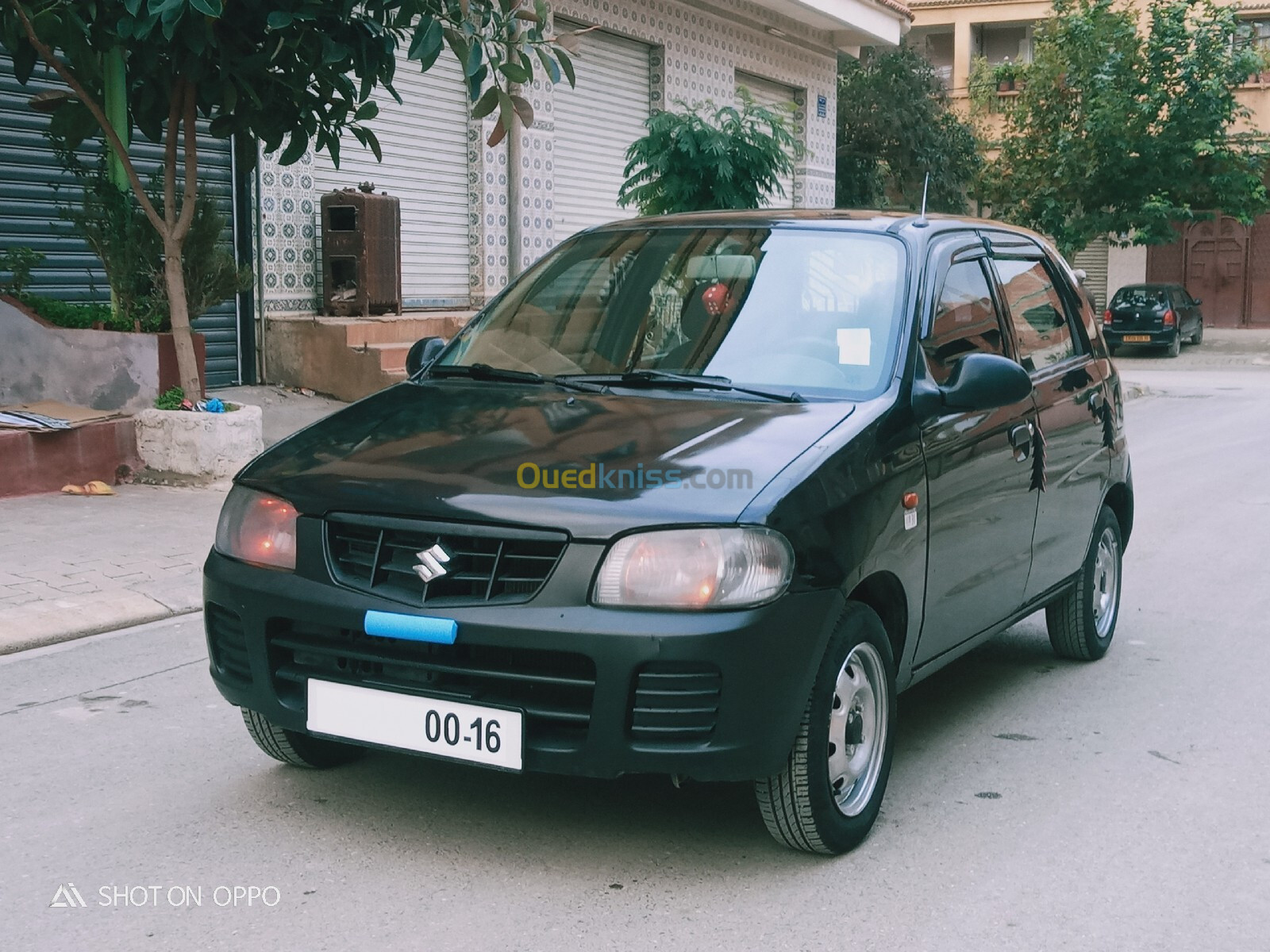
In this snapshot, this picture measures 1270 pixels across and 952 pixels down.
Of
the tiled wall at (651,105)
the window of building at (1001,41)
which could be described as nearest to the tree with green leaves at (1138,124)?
the tiled wall at (651,105)

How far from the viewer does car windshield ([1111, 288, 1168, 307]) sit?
28672 millimetres

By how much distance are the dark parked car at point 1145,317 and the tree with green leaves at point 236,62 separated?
74.1 ft

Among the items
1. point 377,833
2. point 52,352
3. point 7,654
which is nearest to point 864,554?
point 377,833

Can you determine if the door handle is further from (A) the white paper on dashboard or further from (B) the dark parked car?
(B) the dark parked car

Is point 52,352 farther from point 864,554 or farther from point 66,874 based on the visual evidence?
point 864,554

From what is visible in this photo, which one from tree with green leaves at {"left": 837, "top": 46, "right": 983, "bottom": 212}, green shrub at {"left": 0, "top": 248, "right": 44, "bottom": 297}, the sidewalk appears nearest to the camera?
the sidewalk

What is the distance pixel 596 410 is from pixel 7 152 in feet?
27.4

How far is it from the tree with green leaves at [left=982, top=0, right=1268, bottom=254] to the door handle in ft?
80.8

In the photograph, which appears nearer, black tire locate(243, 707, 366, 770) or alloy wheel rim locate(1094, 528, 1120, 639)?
black tire locate(243, 707, 366, 770)

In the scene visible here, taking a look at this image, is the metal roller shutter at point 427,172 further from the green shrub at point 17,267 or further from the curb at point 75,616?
the curb at point 75,616

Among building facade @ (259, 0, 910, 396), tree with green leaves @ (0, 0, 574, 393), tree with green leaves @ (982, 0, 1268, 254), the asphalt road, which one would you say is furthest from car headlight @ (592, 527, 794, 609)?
tree with green leaves @ (982, 0, 1268, 254)

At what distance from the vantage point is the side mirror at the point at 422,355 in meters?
4.86

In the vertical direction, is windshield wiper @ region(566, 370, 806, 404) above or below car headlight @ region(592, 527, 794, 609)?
above

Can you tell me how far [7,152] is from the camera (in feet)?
34.8
